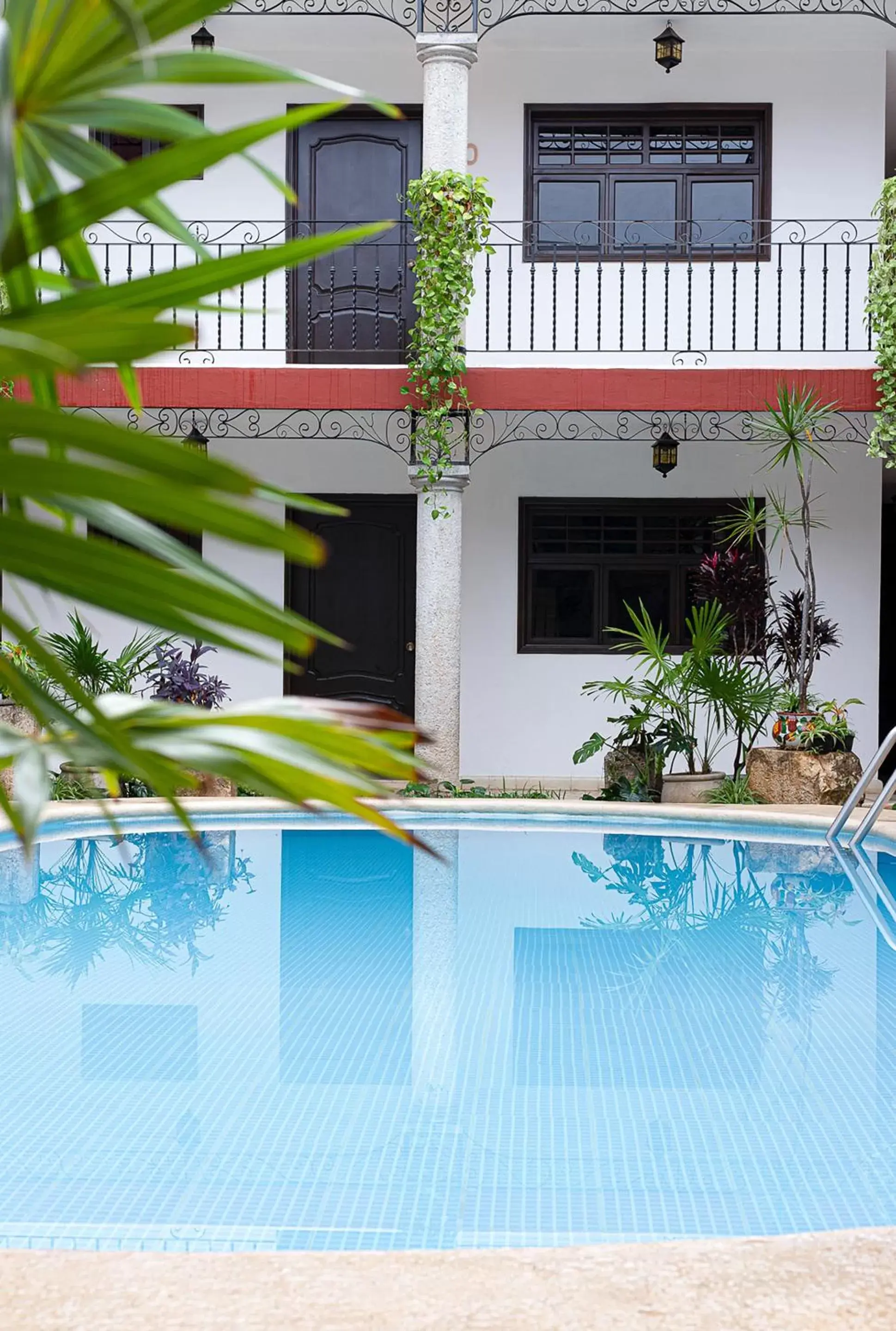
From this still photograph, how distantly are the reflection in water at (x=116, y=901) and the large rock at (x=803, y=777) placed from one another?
10.5ft

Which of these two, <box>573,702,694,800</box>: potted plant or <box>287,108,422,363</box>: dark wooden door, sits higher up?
<box>287,108,422,363</box>: dark wooden door

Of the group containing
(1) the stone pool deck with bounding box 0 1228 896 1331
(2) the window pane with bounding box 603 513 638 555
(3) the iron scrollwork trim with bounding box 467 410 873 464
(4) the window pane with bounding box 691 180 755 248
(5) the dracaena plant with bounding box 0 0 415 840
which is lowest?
(1) the stone pool deck with bounding box 0 1228 896 1331

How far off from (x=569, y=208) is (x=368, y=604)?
3314 mm

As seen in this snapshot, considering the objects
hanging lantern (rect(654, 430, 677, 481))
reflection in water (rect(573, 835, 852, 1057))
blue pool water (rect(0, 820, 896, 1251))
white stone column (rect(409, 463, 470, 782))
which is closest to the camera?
blue pool water (rect(0, 820, 896, 1251))

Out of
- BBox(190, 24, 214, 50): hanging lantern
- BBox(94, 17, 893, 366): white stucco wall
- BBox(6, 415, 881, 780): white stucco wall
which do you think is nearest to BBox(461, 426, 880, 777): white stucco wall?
BBox(6, 415, 881, 780): white stucco wall

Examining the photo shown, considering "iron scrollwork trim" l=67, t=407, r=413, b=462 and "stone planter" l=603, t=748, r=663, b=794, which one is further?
"iron scrollwork trim" l=67, t=407, r=413, b=462

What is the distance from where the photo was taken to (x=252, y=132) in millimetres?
883

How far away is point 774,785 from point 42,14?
26.7ft

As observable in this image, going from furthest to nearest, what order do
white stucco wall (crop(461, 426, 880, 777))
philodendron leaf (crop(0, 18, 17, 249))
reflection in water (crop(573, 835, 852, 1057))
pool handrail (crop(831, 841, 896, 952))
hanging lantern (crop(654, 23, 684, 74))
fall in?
white stucco wall (crop(461, 426, 880, 777)) < hanging lantern (crop(654, 23, 684, 74)) < pool handrail (crop(831, 841, 896, 952)) < reflection in water (crop(573, 835, 852, 1057)) < philodendron leaf (crop(0, 18, 17, 249))

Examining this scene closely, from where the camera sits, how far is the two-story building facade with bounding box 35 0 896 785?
10320 millimetres

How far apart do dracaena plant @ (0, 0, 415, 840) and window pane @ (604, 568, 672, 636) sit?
9.92 metres

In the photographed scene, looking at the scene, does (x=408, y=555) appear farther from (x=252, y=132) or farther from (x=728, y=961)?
(x=252, y=132)

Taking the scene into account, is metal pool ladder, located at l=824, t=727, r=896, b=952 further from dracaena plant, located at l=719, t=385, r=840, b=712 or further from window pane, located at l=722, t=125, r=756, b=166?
window pane, located at l=722, t=125, r=756, b=166

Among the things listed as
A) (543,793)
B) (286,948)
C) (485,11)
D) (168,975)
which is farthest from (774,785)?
(485,11)
